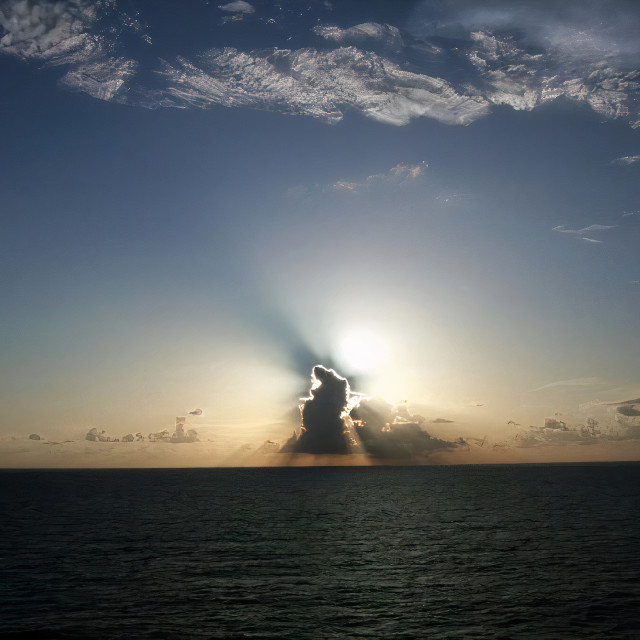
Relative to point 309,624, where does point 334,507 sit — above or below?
below

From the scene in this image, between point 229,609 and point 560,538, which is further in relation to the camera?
point 560,538

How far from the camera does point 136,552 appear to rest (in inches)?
1975

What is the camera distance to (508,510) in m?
91.1

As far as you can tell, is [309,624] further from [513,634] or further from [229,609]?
[513,634]

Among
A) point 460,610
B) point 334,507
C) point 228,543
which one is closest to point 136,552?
point 228,543

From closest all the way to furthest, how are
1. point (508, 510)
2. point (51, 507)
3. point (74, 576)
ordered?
point (74, 576) → point (508, 510) → point (51, 507)

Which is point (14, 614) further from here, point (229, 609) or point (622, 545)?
point (622, 545)

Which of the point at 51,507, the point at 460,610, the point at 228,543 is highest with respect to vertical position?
the point at 460,610

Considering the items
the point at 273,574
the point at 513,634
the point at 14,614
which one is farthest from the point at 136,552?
the point at 513,634

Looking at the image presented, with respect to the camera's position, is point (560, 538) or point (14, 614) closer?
point (14, 614)

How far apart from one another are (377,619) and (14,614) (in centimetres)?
2149

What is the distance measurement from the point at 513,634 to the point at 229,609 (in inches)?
652

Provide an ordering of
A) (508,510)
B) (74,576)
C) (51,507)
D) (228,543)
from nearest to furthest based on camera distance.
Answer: (74,576)
(228,543)
(508,510)
(51,507)

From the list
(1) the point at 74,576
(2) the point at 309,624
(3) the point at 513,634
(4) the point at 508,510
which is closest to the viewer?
(3) the point at 513,634
